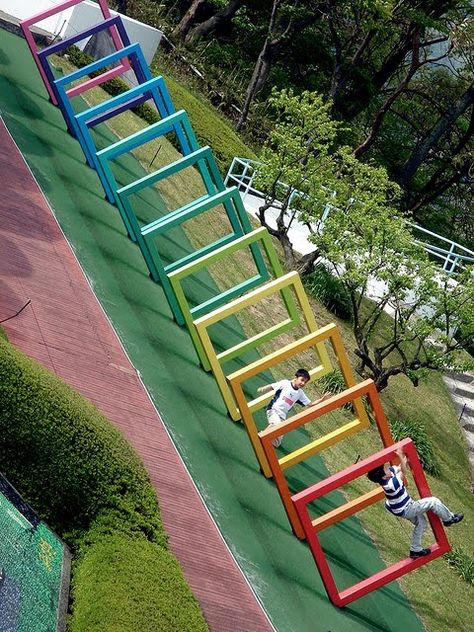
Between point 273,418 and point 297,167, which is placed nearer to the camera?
point 273,418

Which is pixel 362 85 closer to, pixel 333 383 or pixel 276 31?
pixel 276 31

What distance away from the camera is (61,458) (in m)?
12.1

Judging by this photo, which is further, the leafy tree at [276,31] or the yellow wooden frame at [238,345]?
the leafy tree at [276,31]

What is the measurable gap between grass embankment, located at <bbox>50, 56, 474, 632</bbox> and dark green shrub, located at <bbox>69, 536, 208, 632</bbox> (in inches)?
232

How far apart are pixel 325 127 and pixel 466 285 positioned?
5.42m

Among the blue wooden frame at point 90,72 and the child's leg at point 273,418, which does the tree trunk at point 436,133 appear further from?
the child's leg at point 273,418

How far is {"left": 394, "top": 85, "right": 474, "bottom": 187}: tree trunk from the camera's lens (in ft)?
118

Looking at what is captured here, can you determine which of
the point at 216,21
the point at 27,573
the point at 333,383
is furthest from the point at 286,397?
the point at 216,21

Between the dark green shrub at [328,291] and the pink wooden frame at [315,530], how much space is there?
11471mm

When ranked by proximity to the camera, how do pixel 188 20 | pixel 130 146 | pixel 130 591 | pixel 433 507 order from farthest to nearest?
pixel 188 20 → pixel 130 146 → pixel 433 507 → pixel 130 591

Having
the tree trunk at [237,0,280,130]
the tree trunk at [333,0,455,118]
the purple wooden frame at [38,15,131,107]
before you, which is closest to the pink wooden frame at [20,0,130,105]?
the purple wooden frame at [38,15,131,107]

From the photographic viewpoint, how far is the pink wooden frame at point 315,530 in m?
14.9

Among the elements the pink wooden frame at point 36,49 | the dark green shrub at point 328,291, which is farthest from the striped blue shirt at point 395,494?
the dark green shrub at point 328,291

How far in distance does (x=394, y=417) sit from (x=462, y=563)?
507 cm
